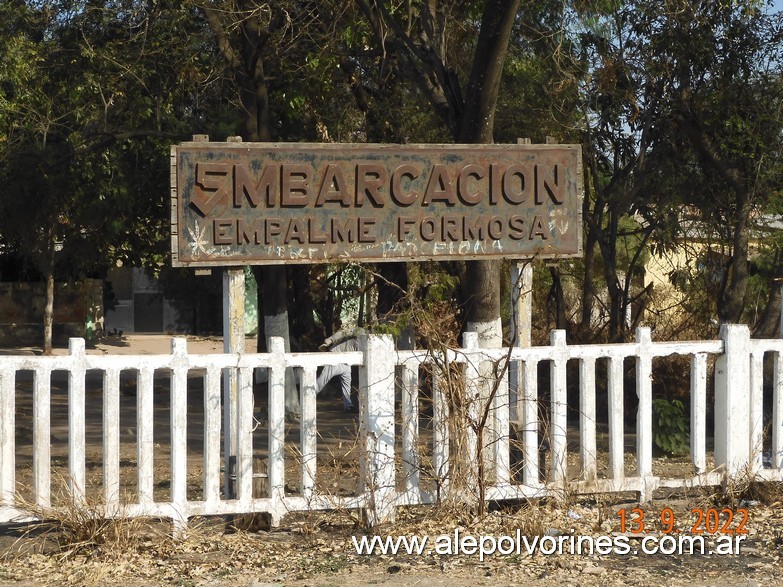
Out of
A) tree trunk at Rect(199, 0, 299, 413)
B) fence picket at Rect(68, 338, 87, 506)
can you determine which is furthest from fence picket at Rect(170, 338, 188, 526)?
tree trunk at Rect(199, 0, 299, 413)

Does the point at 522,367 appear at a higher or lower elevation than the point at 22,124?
lower

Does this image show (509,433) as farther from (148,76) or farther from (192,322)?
(192,322)

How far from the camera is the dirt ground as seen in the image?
6.11 m

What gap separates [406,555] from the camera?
6574 mm

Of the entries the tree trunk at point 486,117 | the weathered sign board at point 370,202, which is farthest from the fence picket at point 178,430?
the tree trunk at point 486,117

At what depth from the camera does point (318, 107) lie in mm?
15516

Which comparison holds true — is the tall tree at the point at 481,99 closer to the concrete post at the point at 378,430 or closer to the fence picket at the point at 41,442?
the concrete post at the point at 378,430

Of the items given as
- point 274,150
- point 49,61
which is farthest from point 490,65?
point 49,61

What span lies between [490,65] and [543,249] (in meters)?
1.78

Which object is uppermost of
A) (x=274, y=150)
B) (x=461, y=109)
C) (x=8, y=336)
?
(x=461, y=109)

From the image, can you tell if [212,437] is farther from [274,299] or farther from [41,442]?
[274,299]

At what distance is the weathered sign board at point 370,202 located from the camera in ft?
23.6

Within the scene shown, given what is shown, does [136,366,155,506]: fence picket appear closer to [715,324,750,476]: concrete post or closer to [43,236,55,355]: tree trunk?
[715,324,750,476]: concrete post

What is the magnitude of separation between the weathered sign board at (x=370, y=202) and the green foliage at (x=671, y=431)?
282 centimetres
